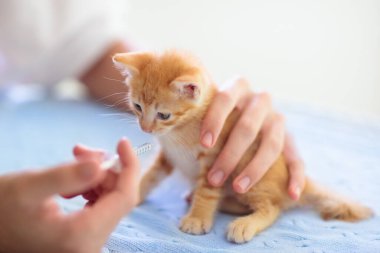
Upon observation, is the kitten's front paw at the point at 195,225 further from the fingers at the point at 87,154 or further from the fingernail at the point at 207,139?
the fingers at the point at 87,154

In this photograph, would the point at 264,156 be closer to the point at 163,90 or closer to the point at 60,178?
the point at 163,90

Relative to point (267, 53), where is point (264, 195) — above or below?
below

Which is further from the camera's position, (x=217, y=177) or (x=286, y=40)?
(x=286, y=40)

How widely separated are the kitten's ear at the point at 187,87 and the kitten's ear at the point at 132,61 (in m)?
0.12

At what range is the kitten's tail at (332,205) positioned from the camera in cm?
100

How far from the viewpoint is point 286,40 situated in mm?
2898

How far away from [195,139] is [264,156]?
168mm

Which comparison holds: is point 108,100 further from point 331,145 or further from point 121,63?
point 331,145

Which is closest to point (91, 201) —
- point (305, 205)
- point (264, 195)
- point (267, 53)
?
point (264, 195)

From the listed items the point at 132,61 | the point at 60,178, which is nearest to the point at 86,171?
the point at 60,178

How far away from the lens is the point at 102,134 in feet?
4.94

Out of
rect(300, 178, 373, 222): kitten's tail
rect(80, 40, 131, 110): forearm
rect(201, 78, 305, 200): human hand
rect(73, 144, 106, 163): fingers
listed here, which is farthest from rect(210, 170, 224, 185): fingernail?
rect(80, 40, 131, 110): forearm

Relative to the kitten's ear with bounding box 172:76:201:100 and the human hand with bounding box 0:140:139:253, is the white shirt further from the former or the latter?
the human hand with bounding box 0:140:139:253

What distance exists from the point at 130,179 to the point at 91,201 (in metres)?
0.18
